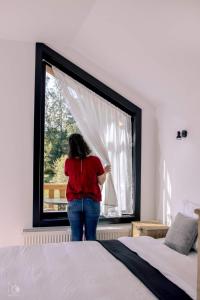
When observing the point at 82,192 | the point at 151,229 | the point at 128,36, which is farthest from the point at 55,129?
the point at 151,229

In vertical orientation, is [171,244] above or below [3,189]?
below

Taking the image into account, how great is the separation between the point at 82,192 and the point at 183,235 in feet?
3.68

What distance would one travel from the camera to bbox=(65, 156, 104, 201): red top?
3393 millimetres

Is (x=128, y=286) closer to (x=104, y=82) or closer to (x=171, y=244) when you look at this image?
(x=171, y=244)

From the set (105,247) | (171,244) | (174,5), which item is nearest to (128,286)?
(105,247)

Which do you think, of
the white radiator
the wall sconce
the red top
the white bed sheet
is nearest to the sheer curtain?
the white radiator

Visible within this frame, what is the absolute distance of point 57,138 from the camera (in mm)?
3979

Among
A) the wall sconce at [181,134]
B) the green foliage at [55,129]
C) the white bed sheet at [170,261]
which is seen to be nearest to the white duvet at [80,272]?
the white bed sheet at [170,261]

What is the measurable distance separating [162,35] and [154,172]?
180 cm

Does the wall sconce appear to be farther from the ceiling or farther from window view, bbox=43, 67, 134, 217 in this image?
window view, bbox=43, 67, 134, 217

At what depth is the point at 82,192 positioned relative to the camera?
11.1 feet

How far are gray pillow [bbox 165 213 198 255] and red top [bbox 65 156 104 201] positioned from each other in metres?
0.91

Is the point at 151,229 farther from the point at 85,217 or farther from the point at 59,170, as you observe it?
the point at 59,170

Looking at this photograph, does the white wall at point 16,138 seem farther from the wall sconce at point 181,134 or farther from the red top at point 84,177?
the wall sconce at point 181,134
